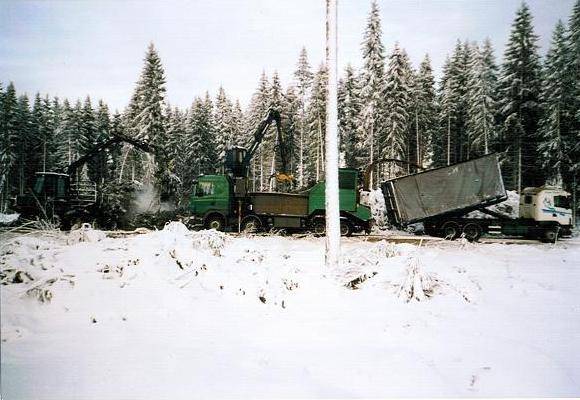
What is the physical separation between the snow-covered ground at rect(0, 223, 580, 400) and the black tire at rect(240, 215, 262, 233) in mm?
7317

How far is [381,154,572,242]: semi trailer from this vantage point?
12.3 m

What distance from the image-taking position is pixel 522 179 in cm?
1330

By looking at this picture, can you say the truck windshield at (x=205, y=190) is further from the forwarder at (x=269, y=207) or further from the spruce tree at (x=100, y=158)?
the spruce tree at (x=100, y=158)

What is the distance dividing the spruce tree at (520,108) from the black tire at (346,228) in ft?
19.5

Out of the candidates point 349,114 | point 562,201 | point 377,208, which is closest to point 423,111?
point 349,114

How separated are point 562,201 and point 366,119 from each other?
13202mm

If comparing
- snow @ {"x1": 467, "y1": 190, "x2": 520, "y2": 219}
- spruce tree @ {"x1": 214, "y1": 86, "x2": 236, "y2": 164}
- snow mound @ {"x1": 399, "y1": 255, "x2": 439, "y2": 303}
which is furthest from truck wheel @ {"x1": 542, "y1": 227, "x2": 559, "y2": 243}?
spruce tree @ {"x1": 214, "y1": 86, "x2": 236, "y2": 164}

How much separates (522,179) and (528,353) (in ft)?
37.2

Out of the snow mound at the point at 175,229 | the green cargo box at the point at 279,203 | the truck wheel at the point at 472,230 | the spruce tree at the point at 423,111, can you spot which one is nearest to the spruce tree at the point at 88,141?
the green cargo box at the point at 279,203

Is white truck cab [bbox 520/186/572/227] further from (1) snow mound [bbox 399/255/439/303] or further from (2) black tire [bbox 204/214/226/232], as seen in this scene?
(2) black tire [bbox 204/214/226/232]

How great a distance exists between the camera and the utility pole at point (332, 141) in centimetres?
588

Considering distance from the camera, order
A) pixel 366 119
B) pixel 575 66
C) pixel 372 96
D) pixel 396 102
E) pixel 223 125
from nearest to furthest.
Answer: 1. pixel 575 66
2. pixel 372 96
3. pixel 366 119
4. pixel 396 102
5. pixel 223 125

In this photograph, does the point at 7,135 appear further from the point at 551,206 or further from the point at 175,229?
the point at 551,206

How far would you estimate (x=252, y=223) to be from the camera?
13523mm
